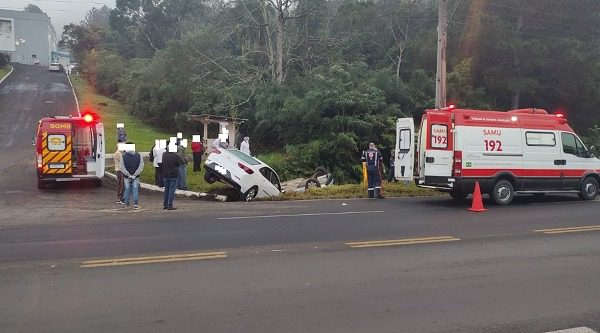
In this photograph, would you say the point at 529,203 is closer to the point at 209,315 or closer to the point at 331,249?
the point at 331,249

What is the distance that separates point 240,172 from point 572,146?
988 cm

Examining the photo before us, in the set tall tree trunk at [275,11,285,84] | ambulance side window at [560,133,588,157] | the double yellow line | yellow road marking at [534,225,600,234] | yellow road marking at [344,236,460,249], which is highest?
tall tree trunk at [275,11,285,84]

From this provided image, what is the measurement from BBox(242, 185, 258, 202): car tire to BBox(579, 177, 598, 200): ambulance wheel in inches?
386

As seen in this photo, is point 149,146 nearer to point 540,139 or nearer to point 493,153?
point 493,153

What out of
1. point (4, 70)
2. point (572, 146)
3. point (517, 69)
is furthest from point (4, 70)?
point (572, 146)

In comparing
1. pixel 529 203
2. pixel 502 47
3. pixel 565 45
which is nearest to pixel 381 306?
pixel 529 203

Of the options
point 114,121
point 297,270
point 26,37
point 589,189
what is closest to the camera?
point 297,270

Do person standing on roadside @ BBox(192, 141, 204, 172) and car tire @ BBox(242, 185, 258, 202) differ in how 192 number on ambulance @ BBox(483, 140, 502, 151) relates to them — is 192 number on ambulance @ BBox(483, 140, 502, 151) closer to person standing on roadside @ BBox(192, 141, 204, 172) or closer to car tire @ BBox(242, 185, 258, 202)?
car tire @ BBox(242, 185, 258, 202)

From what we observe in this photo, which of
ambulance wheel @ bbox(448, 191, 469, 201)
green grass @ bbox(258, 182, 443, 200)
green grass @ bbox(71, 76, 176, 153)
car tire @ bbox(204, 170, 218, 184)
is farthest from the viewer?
green grass @ bbox(71, 76, 176, 153)

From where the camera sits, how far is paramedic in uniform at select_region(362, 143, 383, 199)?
15.9 metres

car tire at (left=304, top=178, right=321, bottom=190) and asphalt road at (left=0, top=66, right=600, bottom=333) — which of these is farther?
car tire at (left=304, top=178, right=321, bottom=190)

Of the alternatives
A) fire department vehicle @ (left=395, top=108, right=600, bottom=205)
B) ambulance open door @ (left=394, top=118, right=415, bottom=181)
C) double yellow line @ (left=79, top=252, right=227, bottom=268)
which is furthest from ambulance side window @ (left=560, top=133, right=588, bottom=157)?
double yellow line @ (left=79, top=252, right=227, bottom=268)

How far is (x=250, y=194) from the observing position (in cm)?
1553

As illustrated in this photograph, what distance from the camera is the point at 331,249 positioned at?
27.7 ft
